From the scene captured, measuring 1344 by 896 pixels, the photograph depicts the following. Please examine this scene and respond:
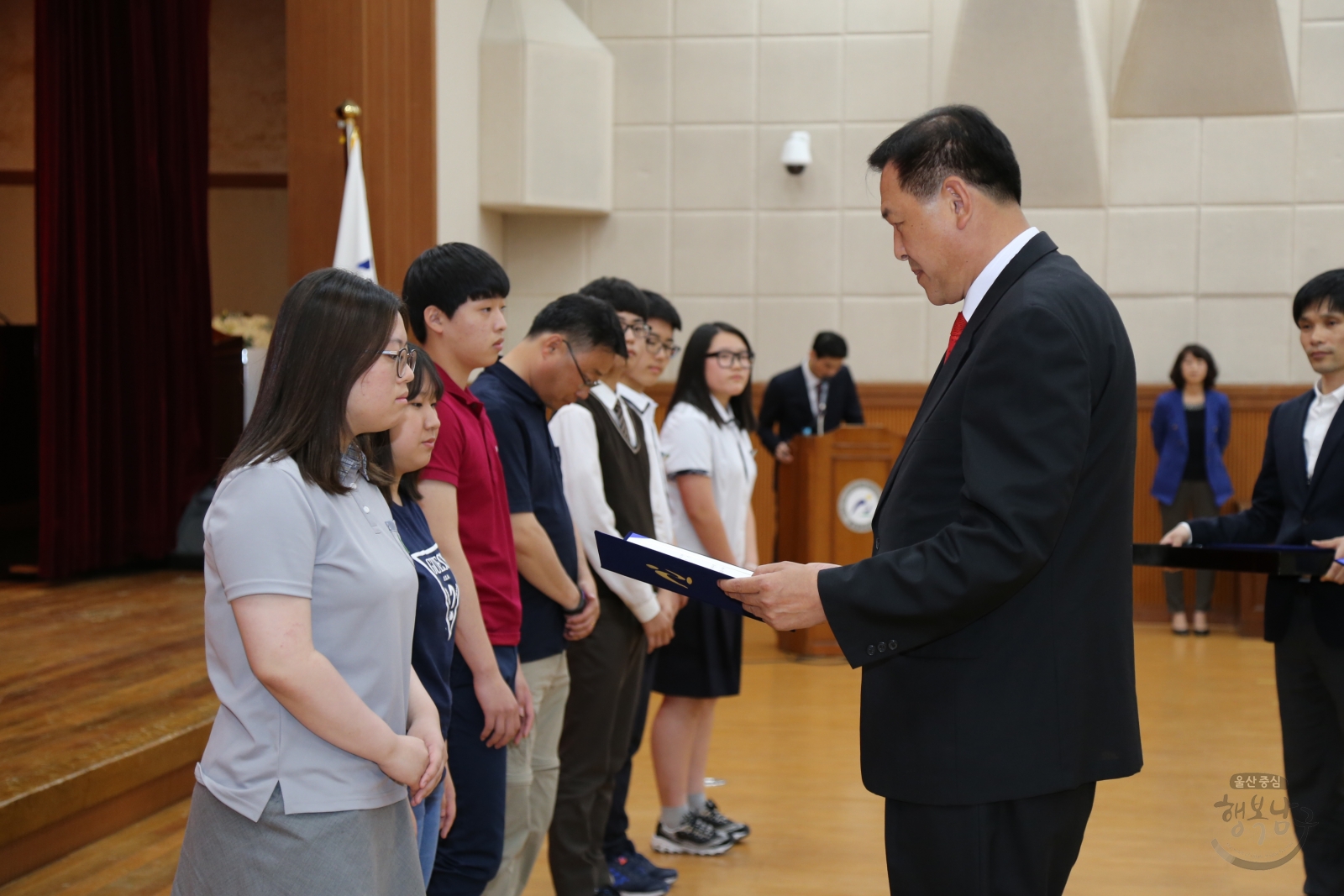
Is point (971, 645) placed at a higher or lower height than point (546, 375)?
lower

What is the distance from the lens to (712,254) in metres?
7.23

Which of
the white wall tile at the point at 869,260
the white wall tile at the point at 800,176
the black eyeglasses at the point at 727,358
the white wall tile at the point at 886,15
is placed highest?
the white wall tile at the point at 886,15

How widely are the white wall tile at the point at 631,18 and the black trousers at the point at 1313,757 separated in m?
5.48

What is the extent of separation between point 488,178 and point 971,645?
5813 mm

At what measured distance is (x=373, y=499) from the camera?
158cm

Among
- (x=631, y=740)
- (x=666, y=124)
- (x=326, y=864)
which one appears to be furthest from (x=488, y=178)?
(x=326, y=864)

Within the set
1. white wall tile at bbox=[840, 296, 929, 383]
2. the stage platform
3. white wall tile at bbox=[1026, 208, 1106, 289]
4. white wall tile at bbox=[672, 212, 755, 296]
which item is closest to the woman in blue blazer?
white wall tile at bbox=[1026, 208, 1106, 289]

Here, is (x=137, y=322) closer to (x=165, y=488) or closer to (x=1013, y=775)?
(x=165, y=488)

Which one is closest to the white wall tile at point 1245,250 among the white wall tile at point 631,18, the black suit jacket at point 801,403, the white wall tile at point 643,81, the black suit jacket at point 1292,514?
the black suit jacket at point 801,403

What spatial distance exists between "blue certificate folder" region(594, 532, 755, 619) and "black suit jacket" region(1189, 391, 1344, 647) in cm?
179

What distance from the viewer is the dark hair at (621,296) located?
126 inches

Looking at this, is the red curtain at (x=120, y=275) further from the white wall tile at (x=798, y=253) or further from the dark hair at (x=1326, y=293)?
the dark hair at (x=1326, y=293)

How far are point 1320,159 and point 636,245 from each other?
13.4ft

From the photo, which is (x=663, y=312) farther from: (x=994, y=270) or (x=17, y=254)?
(x=17, y=254)
